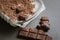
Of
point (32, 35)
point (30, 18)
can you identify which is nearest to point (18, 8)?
point (30, 18)

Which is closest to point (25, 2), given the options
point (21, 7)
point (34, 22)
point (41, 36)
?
point (21, 7)

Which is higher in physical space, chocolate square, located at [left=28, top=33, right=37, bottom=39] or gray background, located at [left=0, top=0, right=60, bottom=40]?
gray background, located at [left=0, top=0, right=60, bottom=40]

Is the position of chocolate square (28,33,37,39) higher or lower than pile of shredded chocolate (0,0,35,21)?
lower

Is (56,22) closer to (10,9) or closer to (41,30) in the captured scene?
(41,30)

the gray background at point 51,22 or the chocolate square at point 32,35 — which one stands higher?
the gray background at point 51,22
